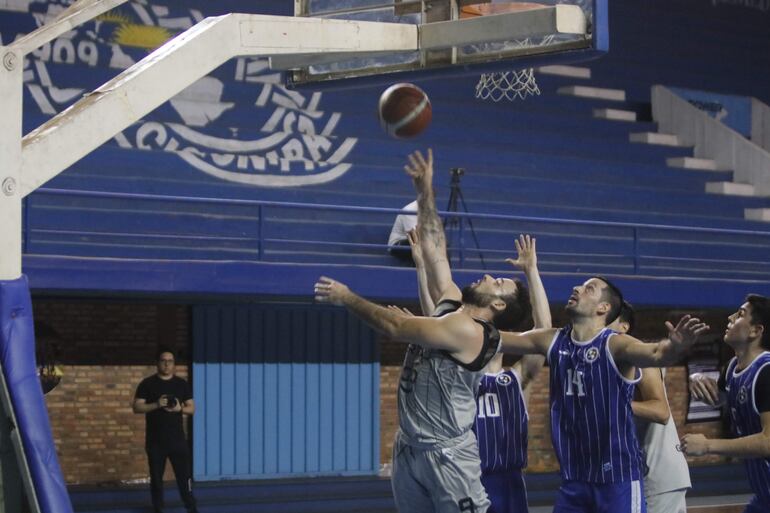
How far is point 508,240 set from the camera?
1825 cm

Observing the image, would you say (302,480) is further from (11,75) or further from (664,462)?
(11,75)

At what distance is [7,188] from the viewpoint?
6.30m

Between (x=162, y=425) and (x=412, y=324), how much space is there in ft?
25.7

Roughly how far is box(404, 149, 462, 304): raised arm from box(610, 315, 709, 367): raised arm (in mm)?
921

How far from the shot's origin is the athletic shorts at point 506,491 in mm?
8430

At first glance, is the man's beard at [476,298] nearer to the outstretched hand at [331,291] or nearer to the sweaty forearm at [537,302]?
the sweaty forearm at [537,302]

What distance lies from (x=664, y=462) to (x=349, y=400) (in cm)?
832

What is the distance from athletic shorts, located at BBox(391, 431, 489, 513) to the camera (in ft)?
23.7

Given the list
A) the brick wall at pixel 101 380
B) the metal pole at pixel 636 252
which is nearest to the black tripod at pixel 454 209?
the metal pole at pixel 636 252

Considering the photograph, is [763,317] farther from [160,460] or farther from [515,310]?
[160,460]

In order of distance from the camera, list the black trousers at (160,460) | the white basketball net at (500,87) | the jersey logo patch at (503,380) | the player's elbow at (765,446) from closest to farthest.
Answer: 1. the player's elbow at (765,446)
2. the jersey logo patch at (503,380)
3. the black trousers at (160,460)
4. the white basketball net at (500,87)

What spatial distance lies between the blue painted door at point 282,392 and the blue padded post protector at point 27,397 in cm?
954

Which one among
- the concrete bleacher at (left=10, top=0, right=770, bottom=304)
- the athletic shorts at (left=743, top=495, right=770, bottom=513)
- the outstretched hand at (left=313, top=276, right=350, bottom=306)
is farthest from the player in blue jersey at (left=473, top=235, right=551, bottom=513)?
the concrete bleacher at (left=10, top=0, right=770, bottom=304)

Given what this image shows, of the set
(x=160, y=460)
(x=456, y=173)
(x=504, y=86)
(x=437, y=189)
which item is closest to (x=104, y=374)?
(x=160, y=460)
